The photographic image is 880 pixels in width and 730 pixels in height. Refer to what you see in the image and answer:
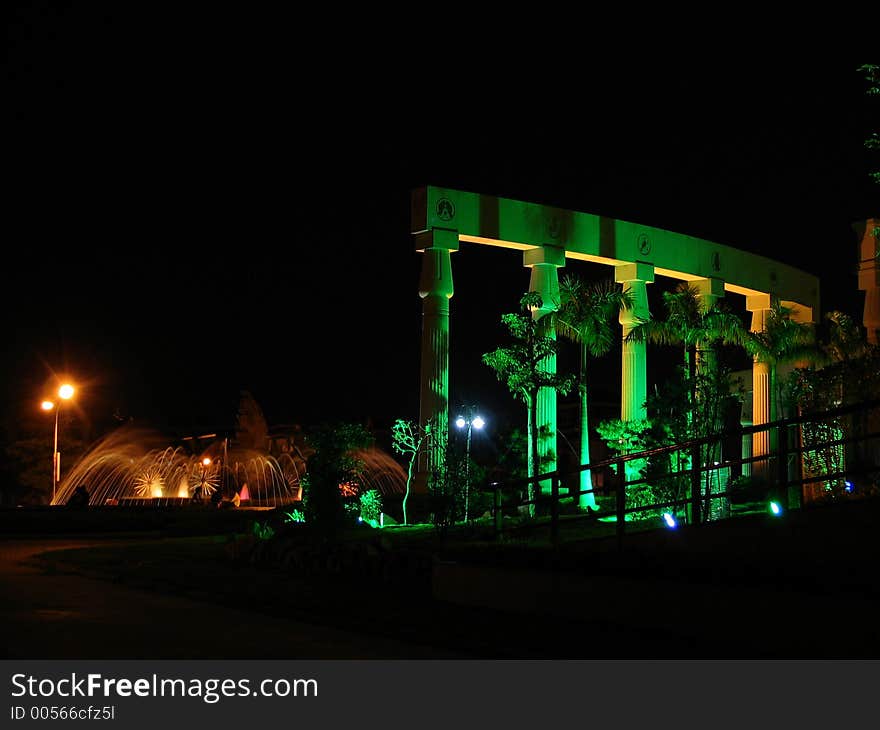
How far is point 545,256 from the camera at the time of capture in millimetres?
36344

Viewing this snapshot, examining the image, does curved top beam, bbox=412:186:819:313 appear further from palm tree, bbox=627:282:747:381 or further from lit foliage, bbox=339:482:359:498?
lit foliage, bbox=339:482:359:498

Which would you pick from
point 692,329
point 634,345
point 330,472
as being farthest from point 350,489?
point 634,345

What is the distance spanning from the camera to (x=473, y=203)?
34844mm

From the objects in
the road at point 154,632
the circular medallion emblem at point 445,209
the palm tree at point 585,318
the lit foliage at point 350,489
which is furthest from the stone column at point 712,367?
the road at point 154,632

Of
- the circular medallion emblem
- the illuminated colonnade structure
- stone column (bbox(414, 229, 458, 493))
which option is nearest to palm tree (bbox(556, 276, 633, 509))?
the illuminated colonnade structure

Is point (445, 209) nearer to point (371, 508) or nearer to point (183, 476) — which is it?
point (371, 508)

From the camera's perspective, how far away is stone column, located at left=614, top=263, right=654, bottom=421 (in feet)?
128

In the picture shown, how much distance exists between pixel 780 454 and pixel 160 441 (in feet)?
194

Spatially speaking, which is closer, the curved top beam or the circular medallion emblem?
the circular medallion emblem

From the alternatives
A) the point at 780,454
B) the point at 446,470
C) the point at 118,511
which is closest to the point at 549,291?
the point at 446,470

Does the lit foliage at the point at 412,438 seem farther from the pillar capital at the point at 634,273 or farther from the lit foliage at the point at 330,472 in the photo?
the pillar capital at the point at 634,273

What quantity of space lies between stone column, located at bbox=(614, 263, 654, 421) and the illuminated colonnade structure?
0.03 metres

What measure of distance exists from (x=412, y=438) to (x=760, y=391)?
15952 millimetres

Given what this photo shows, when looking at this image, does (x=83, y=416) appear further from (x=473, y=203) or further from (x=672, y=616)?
(x=672, y=616)
